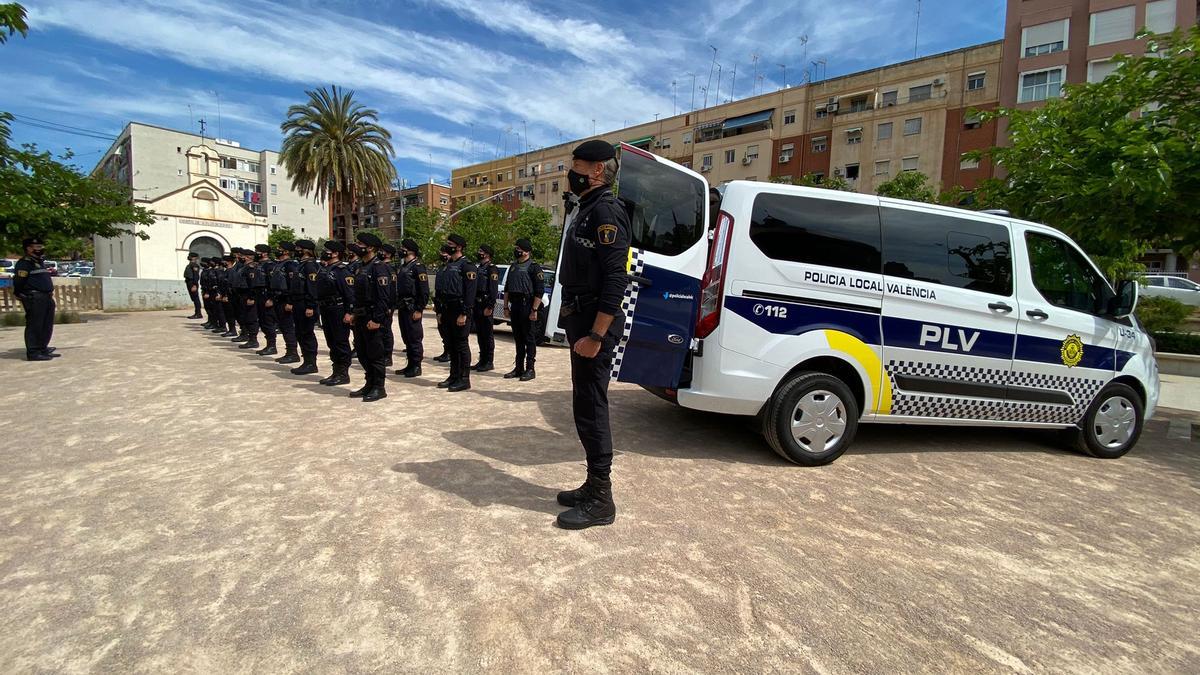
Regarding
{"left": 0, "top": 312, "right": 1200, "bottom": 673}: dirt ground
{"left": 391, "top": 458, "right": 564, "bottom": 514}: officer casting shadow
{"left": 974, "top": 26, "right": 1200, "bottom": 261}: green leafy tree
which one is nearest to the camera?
{"left": 0, "top": 312, "right": 1200, "bottom": 673}: dirt ground

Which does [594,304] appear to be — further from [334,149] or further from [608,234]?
[334,149]

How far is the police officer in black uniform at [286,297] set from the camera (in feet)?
29.4

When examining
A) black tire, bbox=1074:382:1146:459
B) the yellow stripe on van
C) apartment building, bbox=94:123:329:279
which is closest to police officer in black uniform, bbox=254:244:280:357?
the yellow stripe on van

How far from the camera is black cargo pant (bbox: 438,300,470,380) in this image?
279 inches

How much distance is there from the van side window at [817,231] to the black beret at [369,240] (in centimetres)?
482

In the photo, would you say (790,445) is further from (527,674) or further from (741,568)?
(527,674)

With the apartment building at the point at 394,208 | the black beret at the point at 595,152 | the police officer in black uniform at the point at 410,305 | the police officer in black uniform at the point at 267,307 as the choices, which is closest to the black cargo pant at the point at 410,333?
the police officer in black uniform at the point at 410,305

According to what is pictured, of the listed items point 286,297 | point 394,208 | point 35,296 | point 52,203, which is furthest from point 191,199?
point 394,208

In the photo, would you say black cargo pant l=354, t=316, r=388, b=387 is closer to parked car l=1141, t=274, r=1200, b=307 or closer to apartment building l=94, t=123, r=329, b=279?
parked car l=1141, t=274, r=1200, b=307

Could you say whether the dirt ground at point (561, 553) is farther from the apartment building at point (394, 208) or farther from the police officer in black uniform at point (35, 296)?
the apartment building at point (394, 208)

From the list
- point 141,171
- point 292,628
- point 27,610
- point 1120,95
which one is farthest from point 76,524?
point 141,171

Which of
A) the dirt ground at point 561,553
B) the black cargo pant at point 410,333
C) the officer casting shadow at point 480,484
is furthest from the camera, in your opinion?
the black cargo pant at point 410,333

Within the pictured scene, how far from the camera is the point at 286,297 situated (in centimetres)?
928

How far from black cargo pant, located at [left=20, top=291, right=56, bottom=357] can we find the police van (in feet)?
33.1
